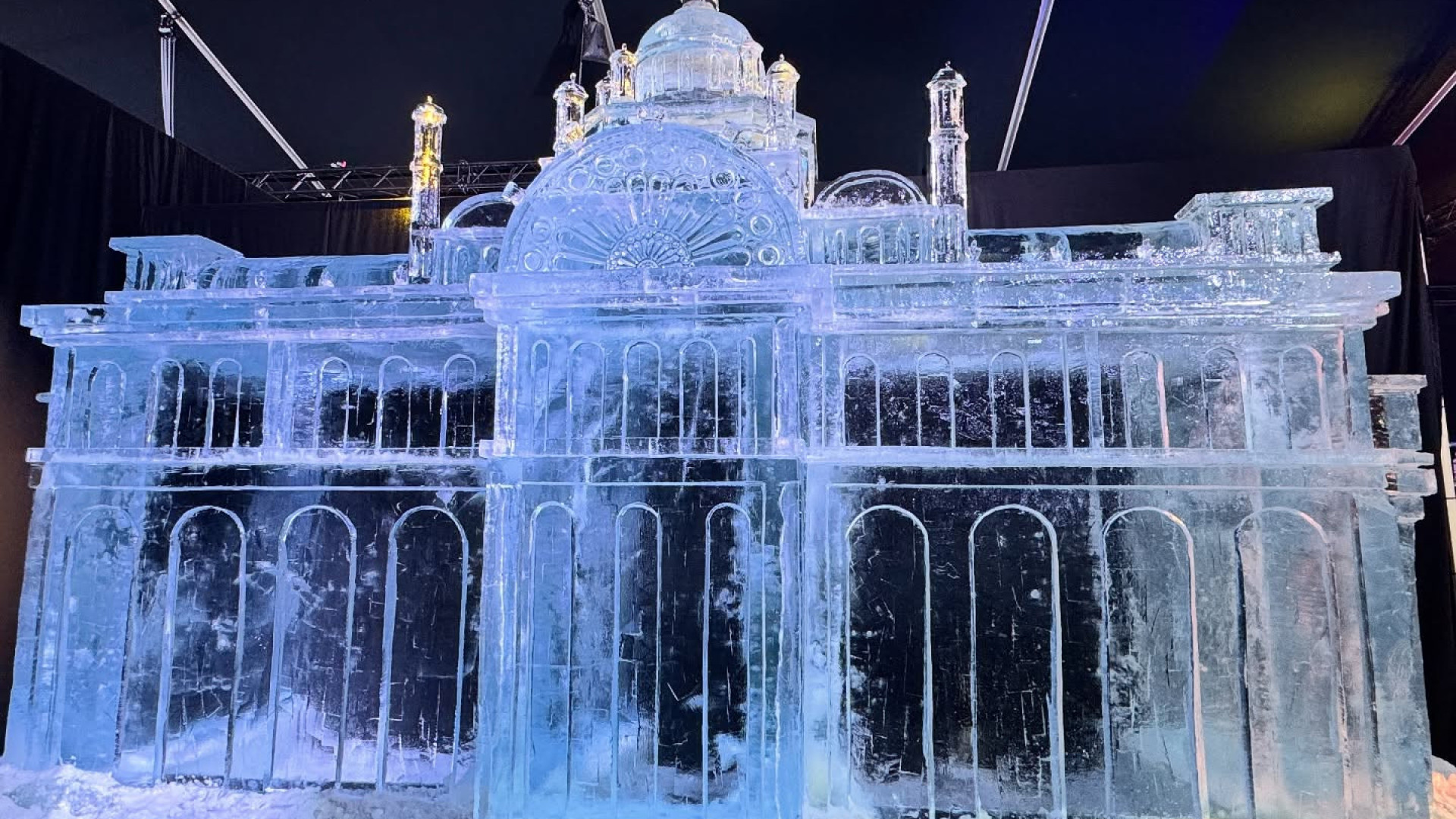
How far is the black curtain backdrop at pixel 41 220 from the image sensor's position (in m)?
6.85

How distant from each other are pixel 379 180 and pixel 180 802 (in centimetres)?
723

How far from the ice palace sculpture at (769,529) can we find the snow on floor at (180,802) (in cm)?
11

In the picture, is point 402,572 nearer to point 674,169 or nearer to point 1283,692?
point 674,169

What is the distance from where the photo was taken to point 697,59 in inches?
228

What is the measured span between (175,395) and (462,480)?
2.03m

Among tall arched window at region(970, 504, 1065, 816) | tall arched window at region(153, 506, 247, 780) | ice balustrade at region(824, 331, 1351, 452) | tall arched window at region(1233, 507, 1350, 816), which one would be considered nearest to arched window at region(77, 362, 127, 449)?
tall arched window at region(153, 506, 247, 780)

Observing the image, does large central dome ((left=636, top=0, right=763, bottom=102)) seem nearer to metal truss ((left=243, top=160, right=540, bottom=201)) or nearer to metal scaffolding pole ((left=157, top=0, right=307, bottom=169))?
metal truss ((left=243, top=160, right=540, bottom=201))

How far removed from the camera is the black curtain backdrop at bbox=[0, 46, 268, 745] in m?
6.85

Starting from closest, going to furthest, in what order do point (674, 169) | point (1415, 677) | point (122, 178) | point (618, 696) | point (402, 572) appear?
1. point (1415, 677)
2. point (618, 696)
3. point (674, 169)
4. point (402, 572)
5. point (122, 178)

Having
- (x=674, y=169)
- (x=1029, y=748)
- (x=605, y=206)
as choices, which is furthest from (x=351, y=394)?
(x=1029, y=748)

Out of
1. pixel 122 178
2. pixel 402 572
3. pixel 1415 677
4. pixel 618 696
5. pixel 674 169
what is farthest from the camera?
pixel 122 178

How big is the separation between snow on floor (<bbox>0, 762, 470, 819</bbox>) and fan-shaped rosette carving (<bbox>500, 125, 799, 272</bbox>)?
3.06 m

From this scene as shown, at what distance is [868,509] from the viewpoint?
4434 millimetres

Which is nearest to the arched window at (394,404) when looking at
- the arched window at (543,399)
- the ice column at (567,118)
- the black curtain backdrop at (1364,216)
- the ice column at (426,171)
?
the ice column at (426,171)
